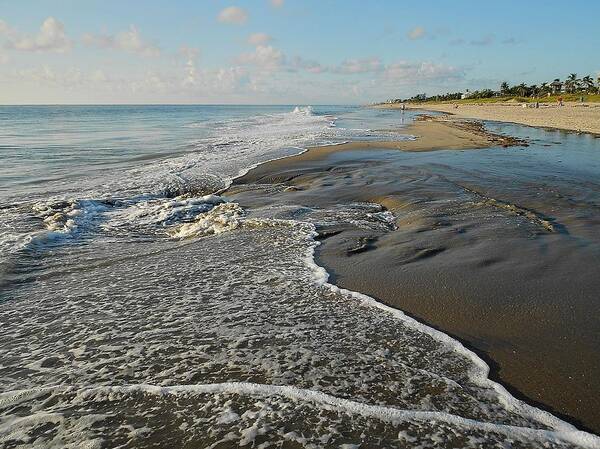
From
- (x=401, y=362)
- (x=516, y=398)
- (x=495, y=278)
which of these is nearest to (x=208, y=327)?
(x=401, y=362)

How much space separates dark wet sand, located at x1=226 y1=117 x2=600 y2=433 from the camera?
3.66m

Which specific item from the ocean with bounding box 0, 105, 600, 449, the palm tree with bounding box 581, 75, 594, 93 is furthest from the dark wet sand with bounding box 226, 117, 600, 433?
the palm tree with bounding box 581, 75, 594, 93

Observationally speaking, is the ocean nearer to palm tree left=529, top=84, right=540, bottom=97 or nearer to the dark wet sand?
the dark wet sand

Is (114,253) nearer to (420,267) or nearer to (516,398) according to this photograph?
(420,267)

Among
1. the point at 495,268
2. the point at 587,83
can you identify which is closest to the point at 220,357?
the point at 495,268

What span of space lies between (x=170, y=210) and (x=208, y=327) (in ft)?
19.2

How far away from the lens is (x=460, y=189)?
1098 cm

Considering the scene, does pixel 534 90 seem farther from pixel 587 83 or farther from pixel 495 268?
pixel 495 268

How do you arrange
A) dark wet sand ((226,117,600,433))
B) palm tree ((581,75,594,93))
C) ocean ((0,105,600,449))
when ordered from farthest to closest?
palm tree ((581,75,594,93)) < dark wet sand ((226,117,600,433)) < ocean ((0,105,600,449))

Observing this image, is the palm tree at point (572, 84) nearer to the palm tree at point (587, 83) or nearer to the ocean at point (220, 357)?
the palm tree at point (587, 83)

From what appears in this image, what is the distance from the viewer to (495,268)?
5.73m

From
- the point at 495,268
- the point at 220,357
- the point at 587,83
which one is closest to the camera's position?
the point at 220,357

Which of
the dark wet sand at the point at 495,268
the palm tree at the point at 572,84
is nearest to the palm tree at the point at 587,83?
the palm tree at the point at 572,84

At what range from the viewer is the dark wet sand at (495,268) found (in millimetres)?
3656
